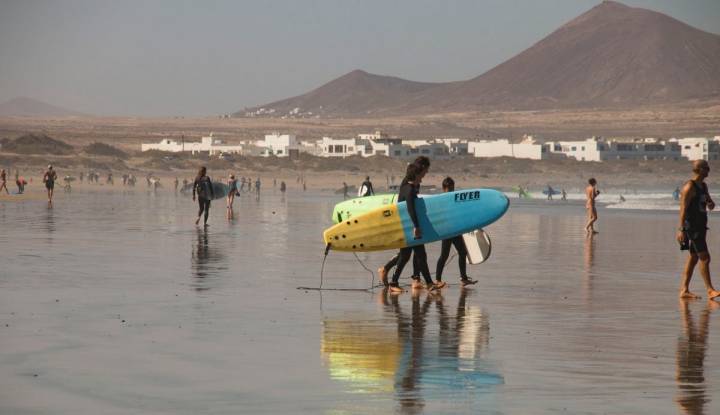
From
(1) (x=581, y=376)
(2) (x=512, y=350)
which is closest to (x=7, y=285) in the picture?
(2) (x=512, y=350)

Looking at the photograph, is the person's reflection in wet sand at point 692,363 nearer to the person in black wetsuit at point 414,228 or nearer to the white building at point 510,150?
the person in black wetsuit at point 414,228

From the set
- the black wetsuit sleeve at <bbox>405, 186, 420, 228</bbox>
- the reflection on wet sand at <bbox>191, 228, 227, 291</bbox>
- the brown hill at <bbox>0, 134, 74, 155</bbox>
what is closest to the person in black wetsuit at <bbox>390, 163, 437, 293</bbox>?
the black wetsuit sleeve at <bbox>405, 186, 420, 228</bbox>

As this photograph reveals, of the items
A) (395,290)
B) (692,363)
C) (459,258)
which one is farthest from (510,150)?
(692,363)

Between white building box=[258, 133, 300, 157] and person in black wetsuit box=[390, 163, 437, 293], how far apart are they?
145 m

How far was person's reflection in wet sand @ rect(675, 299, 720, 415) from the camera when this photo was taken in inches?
358

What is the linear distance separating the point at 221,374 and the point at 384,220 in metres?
7.79

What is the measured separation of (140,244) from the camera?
2598 cm

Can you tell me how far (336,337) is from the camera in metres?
12.3

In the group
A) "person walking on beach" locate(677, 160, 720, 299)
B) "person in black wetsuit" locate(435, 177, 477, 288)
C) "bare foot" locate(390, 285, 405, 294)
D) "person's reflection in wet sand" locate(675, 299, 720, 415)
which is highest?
"person walking on beach" locate(677, 160, 720, 299)

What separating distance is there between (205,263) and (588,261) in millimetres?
6764

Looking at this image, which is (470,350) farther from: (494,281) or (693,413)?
(494,281)

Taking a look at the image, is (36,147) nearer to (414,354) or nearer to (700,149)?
(700,149)

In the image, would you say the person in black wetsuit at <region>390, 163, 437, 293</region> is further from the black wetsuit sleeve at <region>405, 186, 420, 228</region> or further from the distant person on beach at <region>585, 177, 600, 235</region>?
the distant person on beach at <region>585, 177, 600, 235</region>

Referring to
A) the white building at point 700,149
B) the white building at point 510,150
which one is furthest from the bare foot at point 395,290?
the white building at point 700,149
